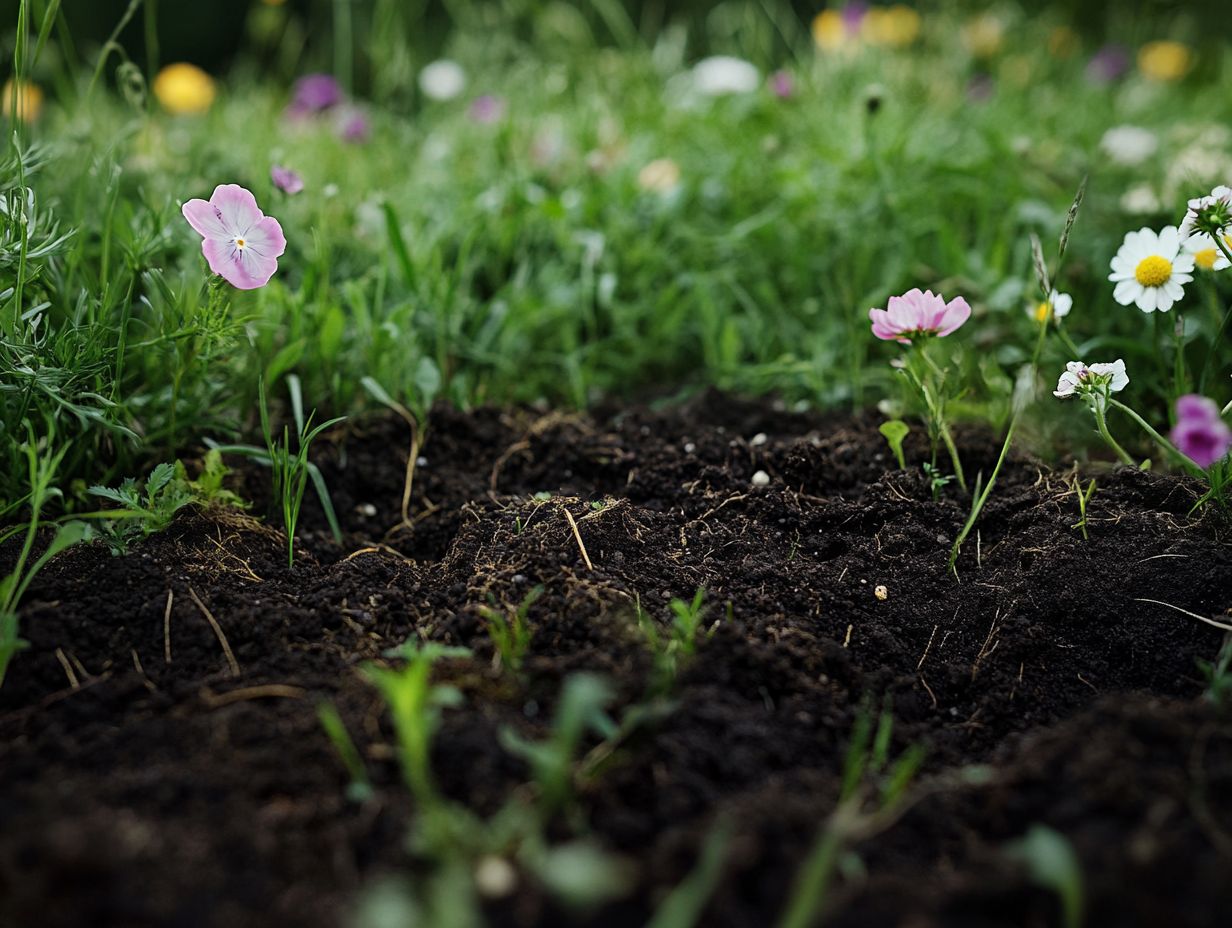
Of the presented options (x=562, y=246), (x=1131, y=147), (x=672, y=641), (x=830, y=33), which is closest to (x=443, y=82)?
(x=562, y=246)

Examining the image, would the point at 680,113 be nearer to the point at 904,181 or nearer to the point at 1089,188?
the point at 904,181

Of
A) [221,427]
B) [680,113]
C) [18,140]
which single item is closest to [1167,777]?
[221,427]

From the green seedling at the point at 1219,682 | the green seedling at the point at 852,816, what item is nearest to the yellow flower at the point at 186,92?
the green seedling at the point at 852,816

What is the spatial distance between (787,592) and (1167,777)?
56 cm

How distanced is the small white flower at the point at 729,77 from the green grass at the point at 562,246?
0.07 m

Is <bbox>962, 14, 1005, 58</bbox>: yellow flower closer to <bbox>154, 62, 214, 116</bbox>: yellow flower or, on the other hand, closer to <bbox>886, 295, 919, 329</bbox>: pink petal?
<bbox>886, 295, 919, 329</bbox>: pink petal

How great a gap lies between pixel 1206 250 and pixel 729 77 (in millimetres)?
1758

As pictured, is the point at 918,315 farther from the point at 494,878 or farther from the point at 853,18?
the point at 853,18

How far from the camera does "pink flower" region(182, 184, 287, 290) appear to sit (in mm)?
1485

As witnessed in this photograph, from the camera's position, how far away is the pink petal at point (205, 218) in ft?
4.75

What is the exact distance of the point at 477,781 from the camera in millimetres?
1033

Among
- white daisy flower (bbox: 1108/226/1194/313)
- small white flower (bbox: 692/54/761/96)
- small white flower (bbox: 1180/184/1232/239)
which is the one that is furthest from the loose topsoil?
small white flower (bbox: 692/54/761/96)

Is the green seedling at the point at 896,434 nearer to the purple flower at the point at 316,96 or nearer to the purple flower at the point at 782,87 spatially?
the purple flower at the point at 782,87

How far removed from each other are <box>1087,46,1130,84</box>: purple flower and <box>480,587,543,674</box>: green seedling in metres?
3.98
